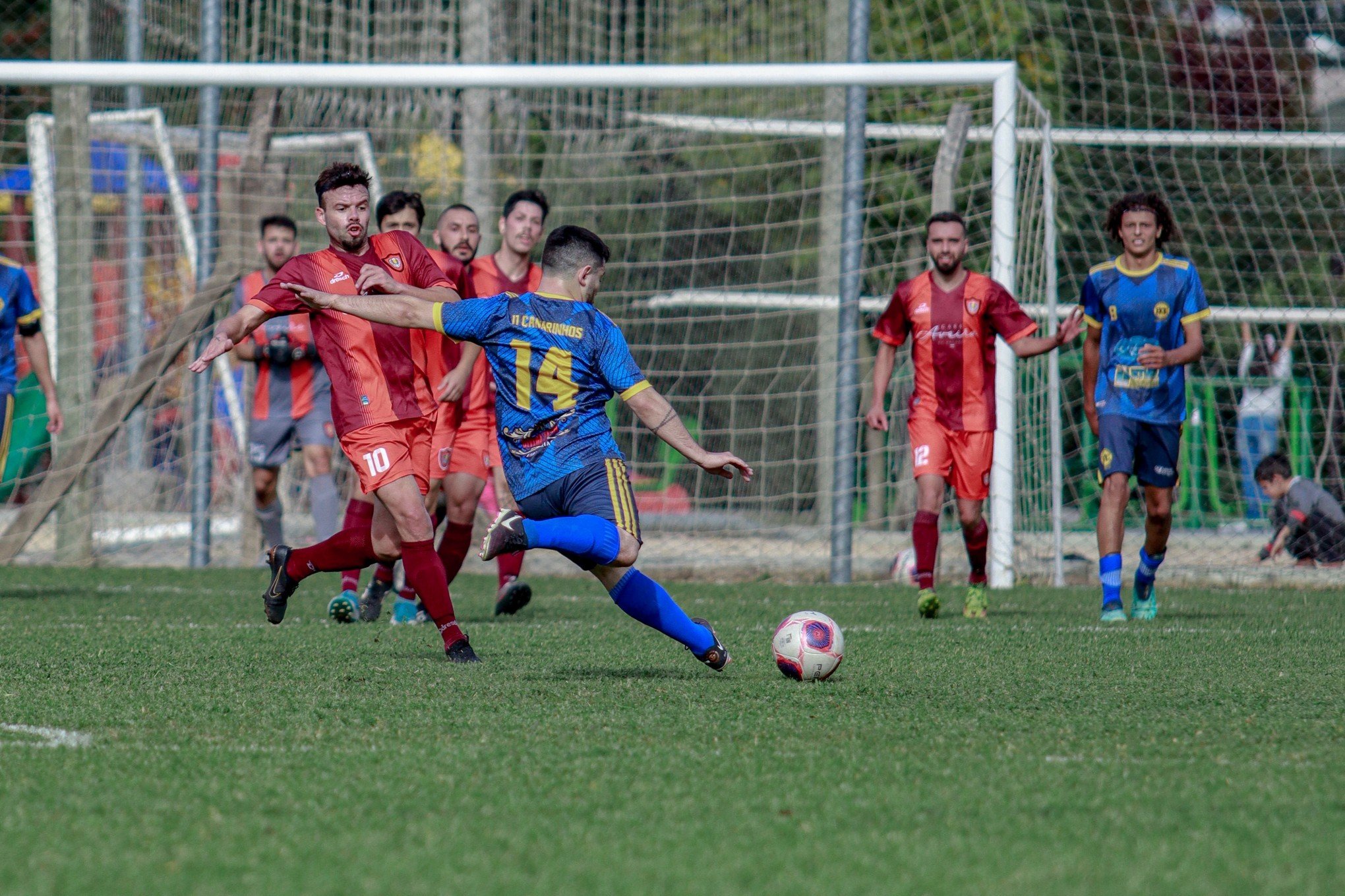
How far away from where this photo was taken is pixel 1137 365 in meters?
7.36

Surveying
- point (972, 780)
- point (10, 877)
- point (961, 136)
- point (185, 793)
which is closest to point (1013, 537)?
point (961, 136)

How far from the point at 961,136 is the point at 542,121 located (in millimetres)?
5327

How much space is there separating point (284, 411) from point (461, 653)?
3.80 m

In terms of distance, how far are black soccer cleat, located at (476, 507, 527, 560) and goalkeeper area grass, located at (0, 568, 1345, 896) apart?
0.46 metres

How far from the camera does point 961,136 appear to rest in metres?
9.78

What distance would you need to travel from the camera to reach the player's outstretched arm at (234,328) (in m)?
5.13

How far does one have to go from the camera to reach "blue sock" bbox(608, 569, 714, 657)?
16.0 feet

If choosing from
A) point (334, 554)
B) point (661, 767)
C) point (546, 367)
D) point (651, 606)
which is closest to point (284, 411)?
point (334, 554)

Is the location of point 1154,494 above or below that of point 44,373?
below

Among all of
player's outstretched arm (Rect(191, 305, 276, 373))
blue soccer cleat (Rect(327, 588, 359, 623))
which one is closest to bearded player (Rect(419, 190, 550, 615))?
blue soccer cleat (Rect(327, 588, 359, 623))

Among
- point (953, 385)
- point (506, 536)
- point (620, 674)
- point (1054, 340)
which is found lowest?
point (620, 674)

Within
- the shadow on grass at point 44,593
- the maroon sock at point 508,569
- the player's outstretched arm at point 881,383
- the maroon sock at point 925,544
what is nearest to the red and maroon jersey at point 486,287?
the maroon sock at point 508,569

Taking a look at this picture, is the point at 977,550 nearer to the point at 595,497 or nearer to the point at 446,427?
the point at 446,427

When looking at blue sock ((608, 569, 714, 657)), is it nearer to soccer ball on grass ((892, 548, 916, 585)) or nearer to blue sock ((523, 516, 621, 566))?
blue sock ((523, 516, 621, 566))
